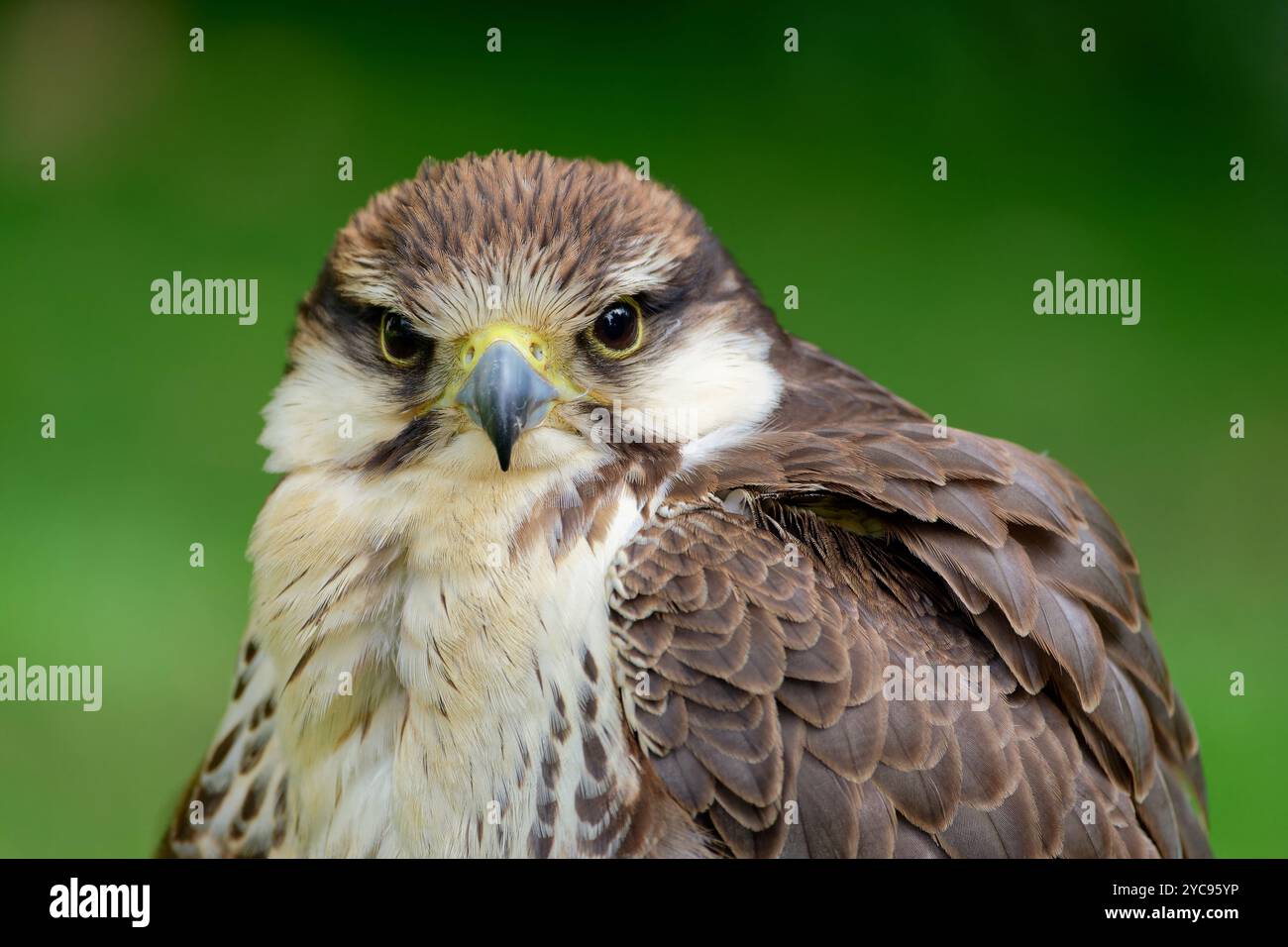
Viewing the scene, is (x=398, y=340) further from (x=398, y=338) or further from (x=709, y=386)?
(x=709, y=386)

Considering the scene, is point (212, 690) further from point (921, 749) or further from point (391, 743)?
point (921, 749)

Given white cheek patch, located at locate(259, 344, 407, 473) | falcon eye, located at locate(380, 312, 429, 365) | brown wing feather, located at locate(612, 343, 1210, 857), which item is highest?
falcon eye, located at locate(380, 312, 429, 365)

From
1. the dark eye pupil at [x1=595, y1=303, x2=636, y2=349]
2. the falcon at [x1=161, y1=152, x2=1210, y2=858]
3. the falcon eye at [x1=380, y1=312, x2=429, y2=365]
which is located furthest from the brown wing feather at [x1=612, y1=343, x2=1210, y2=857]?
the falcon eye at [x1=380, y1=312, x2=429, y2=365]

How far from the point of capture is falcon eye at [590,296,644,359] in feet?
7.61

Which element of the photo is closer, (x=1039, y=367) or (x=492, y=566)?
(x=492, y=566)

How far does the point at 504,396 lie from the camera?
2.12 meters

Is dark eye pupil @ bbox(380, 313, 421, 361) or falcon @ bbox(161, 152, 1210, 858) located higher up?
dark eye pupil @ bbox(380, 313, 421, 361)

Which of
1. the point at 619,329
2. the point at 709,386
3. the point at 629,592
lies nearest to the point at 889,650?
the point at 629,592

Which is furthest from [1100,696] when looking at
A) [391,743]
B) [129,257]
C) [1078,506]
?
[129,257]

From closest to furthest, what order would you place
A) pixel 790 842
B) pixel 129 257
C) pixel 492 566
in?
pixel 790 842 → pixel 492 566 → pixel 129 257

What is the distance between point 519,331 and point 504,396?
6.7 inches

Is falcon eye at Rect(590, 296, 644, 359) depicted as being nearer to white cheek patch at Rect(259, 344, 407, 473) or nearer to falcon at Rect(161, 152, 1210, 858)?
falcon at Rect(161, 152, 1210, 858)

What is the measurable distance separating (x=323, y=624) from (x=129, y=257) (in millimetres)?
3666

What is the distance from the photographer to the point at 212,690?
459 centimetres
